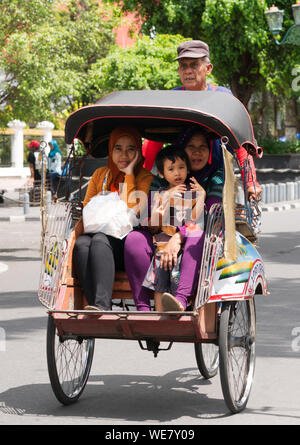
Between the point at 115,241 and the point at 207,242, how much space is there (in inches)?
27.9

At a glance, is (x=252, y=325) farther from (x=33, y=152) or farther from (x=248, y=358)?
(x=33, y=152)

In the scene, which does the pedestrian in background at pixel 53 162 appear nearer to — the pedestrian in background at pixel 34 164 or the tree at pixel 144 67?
the pedestrian in background at pixel 34 164

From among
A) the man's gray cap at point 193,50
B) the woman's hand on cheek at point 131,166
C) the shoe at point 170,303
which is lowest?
the shoe at point 170,303

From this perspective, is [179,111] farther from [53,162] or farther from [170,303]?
[53,162]

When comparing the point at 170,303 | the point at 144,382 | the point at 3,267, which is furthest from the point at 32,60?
the point at 170,303

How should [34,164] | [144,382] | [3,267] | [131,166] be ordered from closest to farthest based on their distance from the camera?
[131,166] < [144,382] < [3,267] < [34,164]

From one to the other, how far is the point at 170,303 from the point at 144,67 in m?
24.2

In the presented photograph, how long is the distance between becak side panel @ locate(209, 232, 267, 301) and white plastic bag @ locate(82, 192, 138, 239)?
2.32ft

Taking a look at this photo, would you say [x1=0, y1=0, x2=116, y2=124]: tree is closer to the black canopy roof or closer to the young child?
the black canopy roof

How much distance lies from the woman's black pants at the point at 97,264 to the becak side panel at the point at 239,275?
2.26 feet

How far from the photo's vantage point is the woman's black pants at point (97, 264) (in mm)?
6199

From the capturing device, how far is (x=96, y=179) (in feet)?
22.2

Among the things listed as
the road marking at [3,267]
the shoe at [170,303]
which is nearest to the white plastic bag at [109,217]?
the shoe at [170,303]

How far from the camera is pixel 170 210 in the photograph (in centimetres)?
639
